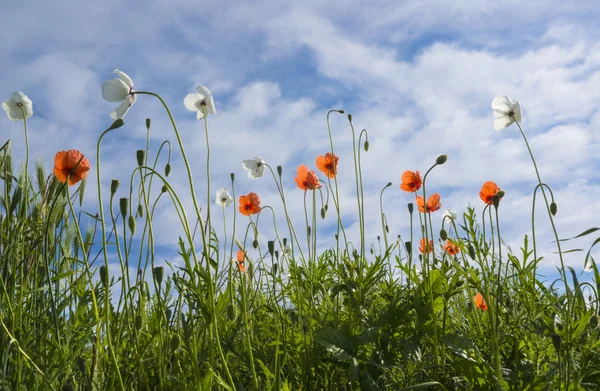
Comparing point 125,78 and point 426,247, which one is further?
point 426,247

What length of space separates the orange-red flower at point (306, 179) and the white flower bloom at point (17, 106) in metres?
1.15

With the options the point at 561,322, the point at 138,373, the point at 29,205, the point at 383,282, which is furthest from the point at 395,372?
the point at 29,205

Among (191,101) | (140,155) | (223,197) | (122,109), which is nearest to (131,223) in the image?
(140,155)

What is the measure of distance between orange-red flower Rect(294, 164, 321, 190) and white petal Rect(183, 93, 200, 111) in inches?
29.7

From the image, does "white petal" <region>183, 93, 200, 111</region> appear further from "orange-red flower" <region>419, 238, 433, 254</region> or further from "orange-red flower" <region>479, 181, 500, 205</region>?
"orange-red flower" <region>479, 181, 500, 205</region>

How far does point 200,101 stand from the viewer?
185cm

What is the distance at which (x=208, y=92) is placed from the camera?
6.00 feet

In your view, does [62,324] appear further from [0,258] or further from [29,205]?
[29,205]

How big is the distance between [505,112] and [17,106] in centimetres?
194

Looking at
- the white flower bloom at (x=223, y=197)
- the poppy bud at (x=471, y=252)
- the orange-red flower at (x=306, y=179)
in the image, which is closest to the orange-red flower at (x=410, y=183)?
the orange-red flower at (x=306, y=179)

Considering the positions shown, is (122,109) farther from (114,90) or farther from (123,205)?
(123,205)

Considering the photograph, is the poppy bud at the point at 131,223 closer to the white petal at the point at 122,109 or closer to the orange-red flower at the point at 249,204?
the white petal at the point at 122,109

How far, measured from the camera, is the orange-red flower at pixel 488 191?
2.27 meters

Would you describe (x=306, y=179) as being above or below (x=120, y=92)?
above
